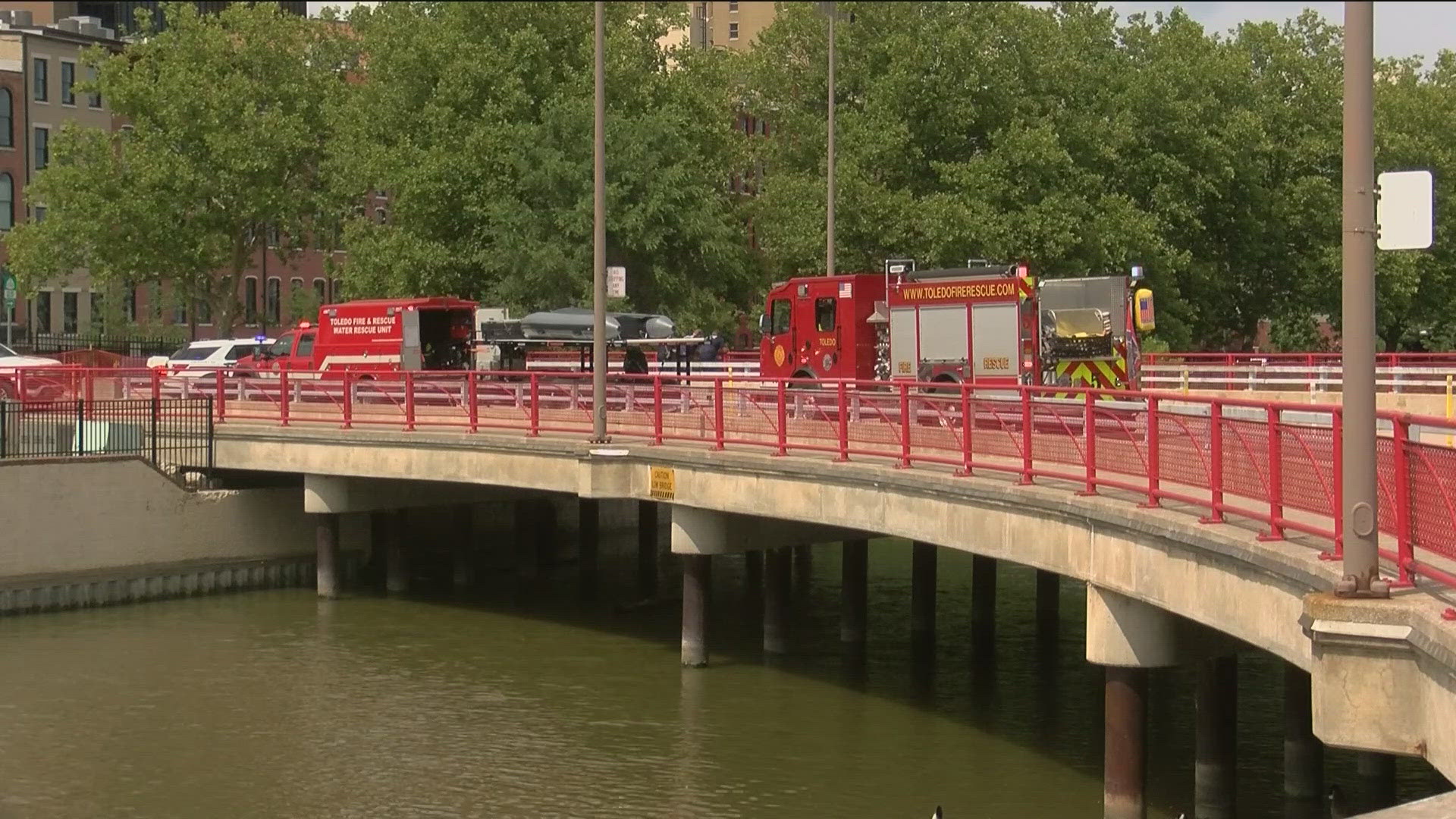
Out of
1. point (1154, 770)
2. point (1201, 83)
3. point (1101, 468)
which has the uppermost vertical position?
point (1201, 83)

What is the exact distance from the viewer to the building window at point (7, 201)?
74812mm

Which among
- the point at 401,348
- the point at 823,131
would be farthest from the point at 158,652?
the point at 823,131

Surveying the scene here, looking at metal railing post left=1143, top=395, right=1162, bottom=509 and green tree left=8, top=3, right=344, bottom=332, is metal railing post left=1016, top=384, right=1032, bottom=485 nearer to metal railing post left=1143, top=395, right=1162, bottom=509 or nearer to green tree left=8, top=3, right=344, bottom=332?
metal railing post left=1143, top=395, right=1162, bottom=509

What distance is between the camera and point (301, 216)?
2771 inches

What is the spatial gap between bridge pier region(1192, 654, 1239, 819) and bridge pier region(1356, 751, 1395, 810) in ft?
4.23

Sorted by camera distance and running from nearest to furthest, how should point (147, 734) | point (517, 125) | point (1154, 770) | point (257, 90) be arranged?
point (1154, 770) → point (147, 734) → point (517, 125) → point (257, 90)

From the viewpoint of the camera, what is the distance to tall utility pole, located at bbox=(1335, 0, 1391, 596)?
11.2 meters

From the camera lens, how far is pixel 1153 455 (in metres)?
16.2

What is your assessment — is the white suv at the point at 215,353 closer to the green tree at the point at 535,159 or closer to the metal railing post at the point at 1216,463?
the green tree at the point at 535,159

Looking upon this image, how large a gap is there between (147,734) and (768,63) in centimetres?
4299

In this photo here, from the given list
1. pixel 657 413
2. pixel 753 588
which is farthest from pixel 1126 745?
pixel 753 588

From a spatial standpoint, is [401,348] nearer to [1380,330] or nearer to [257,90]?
[257,90]

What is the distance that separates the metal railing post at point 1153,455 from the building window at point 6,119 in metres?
66.9

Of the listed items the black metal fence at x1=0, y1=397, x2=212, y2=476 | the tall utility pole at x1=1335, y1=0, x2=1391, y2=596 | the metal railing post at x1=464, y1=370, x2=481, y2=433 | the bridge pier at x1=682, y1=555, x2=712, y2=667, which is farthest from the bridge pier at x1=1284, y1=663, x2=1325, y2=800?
the black metal fence at x1=0, y1=397, x2=212, y2=476
